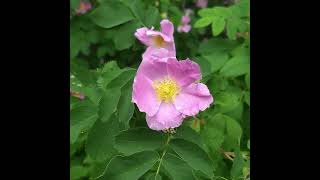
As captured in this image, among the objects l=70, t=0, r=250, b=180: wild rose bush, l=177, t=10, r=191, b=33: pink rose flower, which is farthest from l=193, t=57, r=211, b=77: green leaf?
l=177, t=10, r=191, b=33: pink rose flower

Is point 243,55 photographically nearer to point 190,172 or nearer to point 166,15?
point 166,15

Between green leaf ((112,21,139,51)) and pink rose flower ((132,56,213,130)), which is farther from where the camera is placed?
green leaf ((112,21,139,51))

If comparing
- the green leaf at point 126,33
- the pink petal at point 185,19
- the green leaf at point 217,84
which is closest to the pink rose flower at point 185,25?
the pink petal at point 185,19

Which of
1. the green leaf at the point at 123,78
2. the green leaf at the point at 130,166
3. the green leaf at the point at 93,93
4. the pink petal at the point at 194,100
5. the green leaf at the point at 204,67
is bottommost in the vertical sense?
the green leaf at the point at 130,166

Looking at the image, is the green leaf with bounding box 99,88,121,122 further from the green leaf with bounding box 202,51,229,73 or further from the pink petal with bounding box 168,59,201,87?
the green leaf with bounding box 202,51,229,73

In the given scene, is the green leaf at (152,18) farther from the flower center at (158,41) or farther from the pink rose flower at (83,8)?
the pink rose flower at (83,8)
